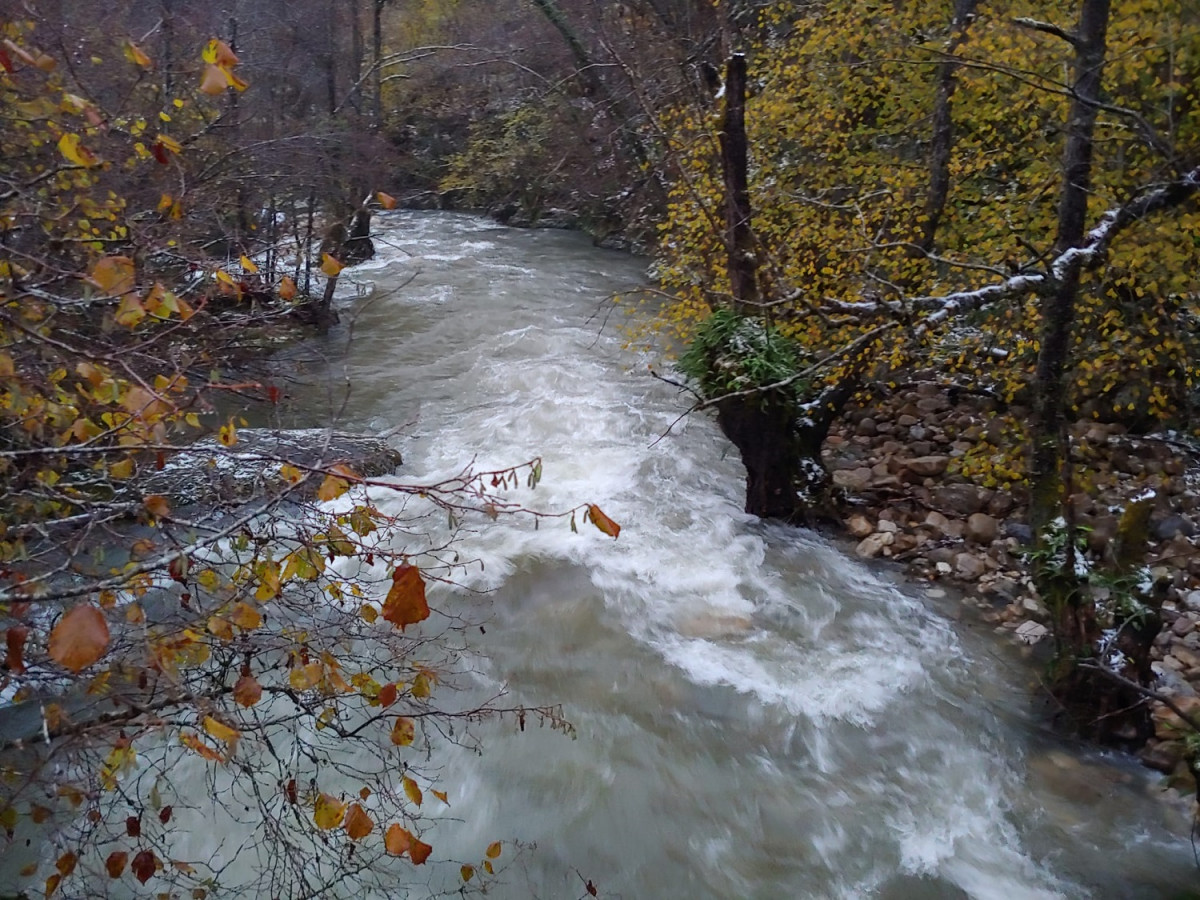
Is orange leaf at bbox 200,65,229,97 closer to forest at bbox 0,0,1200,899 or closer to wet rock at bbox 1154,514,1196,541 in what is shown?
forest at bbox 0,0,1200,899

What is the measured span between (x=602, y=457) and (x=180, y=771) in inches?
205

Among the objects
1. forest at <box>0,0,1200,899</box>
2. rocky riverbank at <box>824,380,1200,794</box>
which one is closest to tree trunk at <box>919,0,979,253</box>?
forest at <box>0,0,1200,899</box>

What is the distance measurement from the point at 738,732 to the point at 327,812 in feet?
11.8

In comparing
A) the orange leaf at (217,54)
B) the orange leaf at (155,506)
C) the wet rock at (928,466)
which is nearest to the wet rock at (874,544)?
A: the wet rock at (928,466)

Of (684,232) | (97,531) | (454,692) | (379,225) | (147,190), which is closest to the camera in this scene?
(97,531)

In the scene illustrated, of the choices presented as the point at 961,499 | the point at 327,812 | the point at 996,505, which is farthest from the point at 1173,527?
the point at 327,812

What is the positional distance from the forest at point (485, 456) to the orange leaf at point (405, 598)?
11 mm

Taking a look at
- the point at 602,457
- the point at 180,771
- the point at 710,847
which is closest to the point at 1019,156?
the point at 602,457

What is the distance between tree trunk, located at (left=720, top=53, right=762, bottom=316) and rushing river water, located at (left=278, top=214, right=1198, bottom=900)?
6.93 feet

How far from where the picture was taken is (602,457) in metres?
9.04

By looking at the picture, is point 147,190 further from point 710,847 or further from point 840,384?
point 710,847

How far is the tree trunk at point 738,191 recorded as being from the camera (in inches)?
246

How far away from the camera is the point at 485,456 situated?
9047 millimetres

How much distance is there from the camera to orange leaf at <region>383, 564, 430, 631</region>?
1.78 meters
